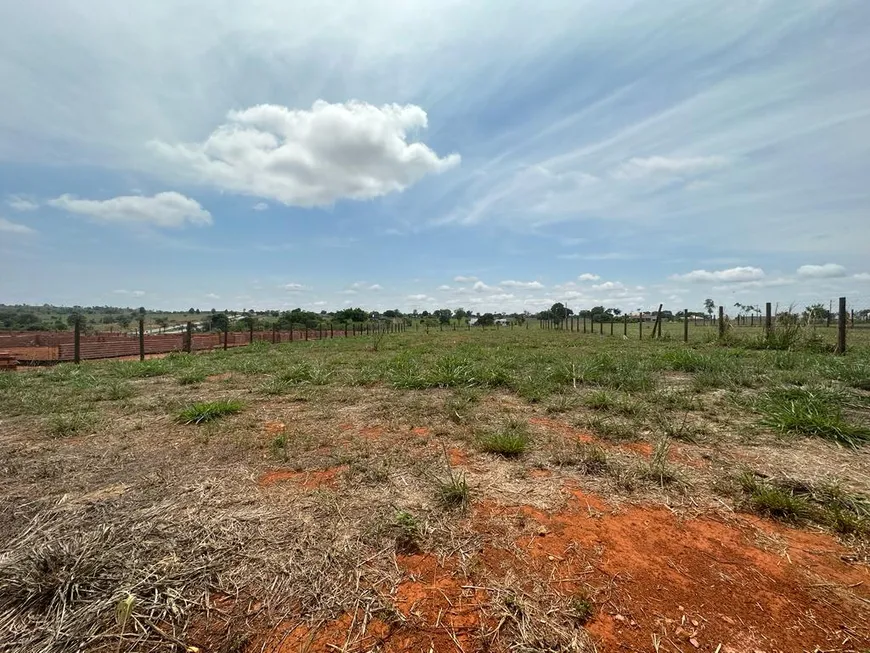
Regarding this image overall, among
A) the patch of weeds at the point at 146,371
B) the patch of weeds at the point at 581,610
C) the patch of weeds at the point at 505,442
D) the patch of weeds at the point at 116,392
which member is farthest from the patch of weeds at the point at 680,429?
the patch of weeds at the point at 146,371

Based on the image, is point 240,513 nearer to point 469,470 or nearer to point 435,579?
point 435,579

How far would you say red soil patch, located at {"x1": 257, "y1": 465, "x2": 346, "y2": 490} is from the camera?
270 centimetres

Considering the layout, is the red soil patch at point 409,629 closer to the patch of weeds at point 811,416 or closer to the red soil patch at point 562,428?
the red soil patch at point 562,428

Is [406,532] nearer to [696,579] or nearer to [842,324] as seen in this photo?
[696,579]

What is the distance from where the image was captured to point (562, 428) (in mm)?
3861

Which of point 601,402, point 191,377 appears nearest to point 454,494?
point 601,402

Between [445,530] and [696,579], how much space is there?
1172 millimetres

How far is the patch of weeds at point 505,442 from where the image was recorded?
3186 millimetres

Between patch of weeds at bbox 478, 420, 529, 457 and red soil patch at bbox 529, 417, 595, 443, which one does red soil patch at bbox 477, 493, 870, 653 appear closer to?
patch of weeds at bbox 478, 420, 529, 457

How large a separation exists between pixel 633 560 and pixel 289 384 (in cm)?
585

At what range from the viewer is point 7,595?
5.12 ft

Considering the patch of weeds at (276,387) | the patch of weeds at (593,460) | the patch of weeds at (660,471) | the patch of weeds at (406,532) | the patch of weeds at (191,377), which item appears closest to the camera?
the patch of weeds at (406,532)

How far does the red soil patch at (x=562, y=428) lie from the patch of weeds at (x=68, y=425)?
4.80 meters

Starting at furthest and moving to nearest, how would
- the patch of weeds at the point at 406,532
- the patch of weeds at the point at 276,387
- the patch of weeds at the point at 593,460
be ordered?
the patch of weeds at the point at 276,387 < the patch of weeds at the point at 593,460 < the patch of weeds at the point at 406,532
